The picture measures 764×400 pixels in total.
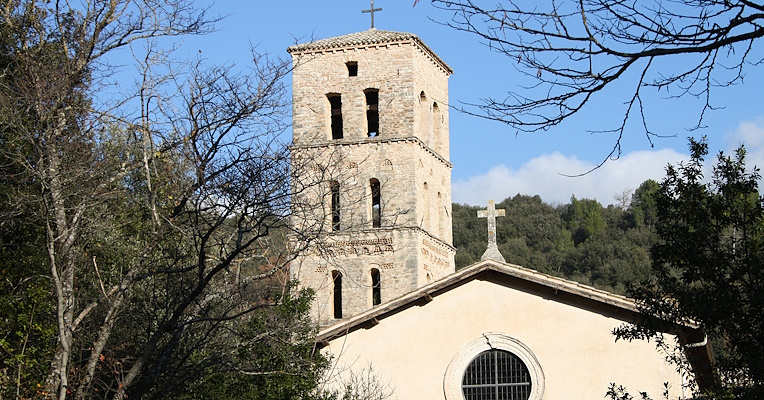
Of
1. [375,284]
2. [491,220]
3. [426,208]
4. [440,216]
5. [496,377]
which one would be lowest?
[496,377]

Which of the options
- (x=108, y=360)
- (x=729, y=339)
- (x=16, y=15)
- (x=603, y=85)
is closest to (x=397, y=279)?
(x=108, y=360)

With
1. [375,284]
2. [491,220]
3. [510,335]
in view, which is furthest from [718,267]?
[375,284]

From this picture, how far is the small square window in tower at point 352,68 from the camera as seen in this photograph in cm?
3183

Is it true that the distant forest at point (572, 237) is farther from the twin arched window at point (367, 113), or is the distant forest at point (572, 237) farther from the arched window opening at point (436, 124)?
the twin arched window at point (367, 113)

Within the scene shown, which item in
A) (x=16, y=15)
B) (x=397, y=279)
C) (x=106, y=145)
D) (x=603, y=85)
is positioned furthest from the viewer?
(x=397, y=279)

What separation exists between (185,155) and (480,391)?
328 inches

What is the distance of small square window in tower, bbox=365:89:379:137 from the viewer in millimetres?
31938

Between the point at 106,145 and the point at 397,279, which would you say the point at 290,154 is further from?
the point at 397,279

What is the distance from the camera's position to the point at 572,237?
208 feet

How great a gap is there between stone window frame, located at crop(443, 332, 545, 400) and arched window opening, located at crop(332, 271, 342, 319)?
1218 cm

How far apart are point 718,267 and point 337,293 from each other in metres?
21.6

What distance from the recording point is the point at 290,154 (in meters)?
12.4

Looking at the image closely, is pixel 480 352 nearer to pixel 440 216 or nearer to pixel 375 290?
pixel 375 290

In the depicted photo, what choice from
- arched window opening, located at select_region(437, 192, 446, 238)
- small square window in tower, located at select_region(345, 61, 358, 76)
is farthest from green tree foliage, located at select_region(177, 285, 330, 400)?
arched window opening, located at select_region(437, 192, 446, 238)
